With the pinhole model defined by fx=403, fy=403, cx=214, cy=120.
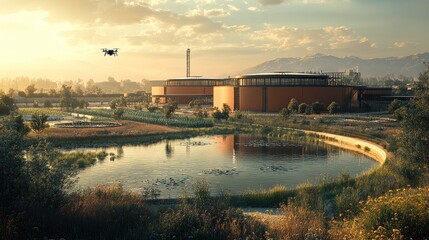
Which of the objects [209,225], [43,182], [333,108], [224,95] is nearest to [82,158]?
[43,182]

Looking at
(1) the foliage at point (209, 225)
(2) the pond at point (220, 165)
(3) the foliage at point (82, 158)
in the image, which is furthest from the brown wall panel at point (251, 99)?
A: (1) the foliage at point (209, 225)

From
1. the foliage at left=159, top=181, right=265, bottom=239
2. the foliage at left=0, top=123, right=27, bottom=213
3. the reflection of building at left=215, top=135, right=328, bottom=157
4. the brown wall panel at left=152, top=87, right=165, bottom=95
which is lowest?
the reflection of building at left=215, top=135, right=328, bottom=157

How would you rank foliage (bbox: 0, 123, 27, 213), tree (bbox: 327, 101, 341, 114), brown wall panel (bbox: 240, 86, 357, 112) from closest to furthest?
foliage (bbox: 0, 123, 27, 213) → tree (bbox: 327, 101, 341, 114) → brown wall panel (bbox: 240, 86, 357, 112)

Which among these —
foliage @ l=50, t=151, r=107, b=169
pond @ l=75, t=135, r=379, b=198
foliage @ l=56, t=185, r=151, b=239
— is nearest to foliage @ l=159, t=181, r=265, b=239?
foliage @ l=56, t=185, r=151, b=239

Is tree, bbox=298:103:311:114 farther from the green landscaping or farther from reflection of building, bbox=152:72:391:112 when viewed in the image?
the green landscaping

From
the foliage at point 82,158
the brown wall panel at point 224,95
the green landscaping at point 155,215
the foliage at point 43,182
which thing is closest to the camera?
the green landscaping at point 155,215

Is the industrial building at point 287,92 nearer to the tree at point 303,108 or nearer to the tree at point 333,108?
the tree at point 333,108

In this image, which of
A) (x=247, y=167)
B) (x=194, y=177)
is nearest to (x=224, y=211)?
(x=194, y=177)
